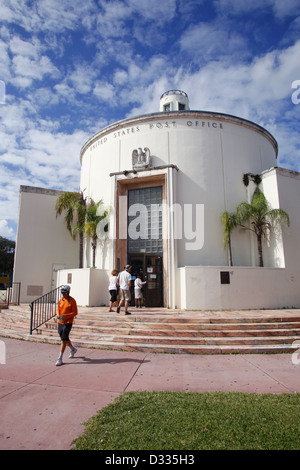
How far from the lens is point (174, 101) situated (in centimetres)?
1966

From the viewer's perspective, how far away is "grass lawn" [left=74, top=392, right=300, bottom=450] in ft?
9.46

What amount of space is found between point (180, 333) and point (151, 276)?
202 inches

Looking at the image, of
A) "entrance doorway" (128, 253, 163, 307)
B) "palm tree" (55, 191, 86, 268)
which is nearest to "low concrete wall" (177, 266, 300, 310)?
"entrance doorway" (128, 253, 163, 307)

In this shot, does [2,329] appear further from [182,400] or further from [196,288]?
[182,400]

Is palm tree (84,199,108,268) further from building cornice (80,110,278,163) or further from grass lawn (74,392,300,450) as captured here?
grass lawn (74,392,300,450)

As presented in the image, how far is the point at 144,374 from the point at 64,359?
2.09 meters

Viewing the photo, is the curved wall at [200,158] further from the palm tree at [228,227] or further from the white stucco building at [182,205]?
the palm tree at [228,227]

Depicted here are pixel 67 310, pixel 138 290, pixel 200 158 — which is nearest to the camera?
pixel 67 310

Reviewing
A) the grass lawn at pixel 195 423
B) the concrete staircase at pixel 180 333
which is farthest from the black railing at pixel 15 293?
the grass lawn at pixel 195 423

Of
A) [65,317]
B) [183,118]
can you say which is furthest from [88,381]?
[183,118]

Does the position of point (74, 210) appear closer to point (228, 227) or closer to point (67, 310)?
point (228, 227)

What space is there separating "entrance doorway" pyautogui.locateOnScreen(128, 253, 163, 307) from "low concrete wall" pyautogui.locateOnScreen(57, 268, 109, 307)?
138 cm

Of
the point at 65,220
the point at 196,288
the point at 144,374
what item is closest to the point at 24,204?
the point at 65,220
